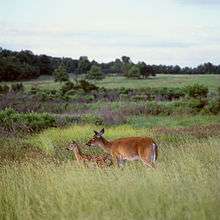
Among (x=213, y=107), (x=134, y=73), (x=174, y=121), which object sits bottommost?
(x=174, y=121)

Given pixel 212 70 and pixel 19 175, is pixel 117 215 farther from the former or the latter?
pixel 212 70

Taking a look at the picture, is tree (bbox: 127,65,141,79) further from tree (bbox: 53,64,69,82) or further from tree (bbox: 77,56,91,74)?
tree (bbox: 53,64,69,82)

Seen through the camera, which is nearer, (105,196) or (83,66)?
(105,196)

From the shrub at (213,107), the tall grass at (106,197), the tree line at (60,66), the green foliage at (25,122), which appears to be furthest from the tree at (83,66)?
the tall grass at (106,197)

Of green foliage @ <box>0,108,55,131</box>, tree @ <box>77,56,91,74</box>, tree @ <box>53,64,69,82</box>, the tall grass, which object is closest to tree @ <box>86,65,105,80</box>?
tree @ <box>53,64,69,82</box>

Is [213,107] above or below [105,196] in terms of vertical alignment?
below

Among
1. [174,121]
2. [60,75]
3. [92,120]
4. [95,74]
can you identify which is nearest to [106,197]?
[92,120]

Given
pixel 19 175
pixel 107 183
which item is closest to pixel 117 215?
pixel 107 183

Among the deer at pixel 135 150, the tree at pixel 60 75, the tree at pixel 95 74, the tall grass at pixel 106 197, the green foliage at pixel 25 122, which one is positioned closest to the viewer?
the tall grass at pixel 106 197

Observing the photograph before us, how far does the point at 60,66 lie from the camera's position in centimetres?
10131

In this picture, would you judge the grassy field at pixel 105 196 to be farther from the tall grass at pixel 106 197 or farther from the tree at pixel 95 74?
the tree at pixel 95 74

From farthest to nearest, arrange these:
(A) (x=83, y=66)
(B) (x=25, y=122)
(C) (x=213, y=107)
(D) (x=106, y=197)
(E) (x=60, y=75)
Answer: (A) (x=83, y=66) → (E) (x=60, y=75) → (C) (x=213, y=107) → (B) (x=25, y=122) → (D) (x=106, y=197)

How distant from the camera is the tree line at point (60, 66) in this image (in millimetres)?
102375

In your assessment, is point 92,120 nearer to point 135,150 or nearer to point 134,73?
point 135,150
